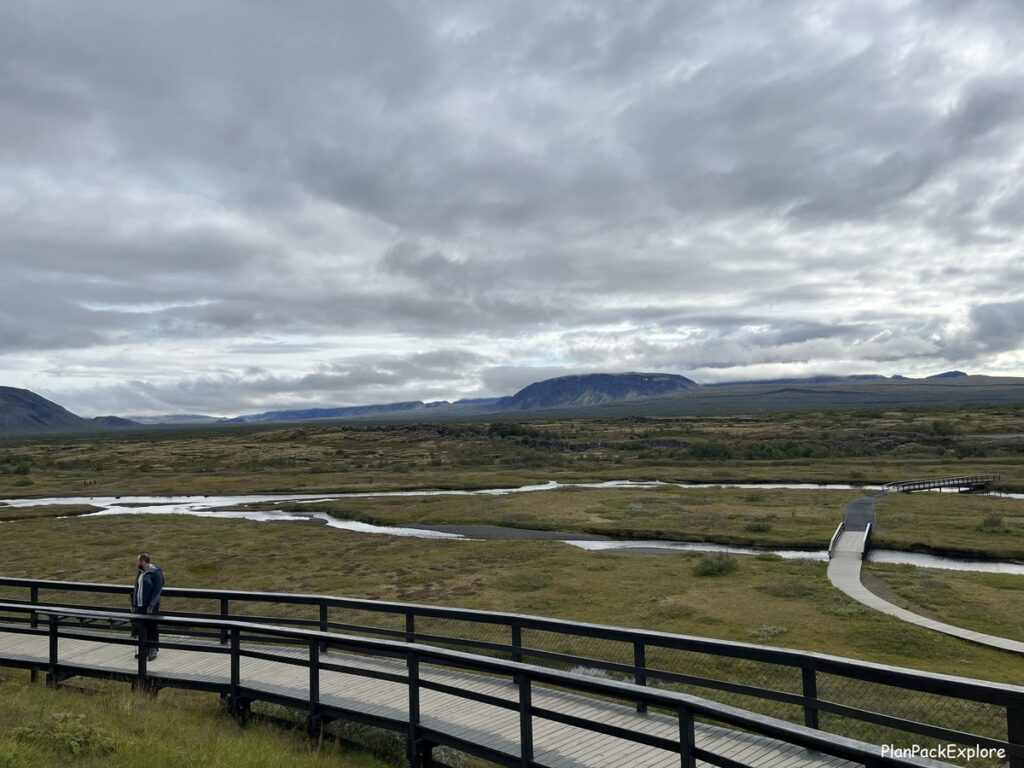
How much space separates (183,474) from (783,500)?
288ft

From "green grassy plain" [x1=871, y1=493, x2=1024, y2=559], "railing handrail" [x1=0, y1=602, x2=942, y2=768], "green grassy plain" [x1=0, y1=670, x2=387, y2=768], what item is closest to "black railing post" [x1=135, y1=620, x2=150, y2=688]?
"railing handrail" [x1=0, y1=602, x2=942, y2=768]

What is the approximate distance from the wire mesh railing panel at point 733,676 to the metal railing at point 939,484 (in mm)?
54656

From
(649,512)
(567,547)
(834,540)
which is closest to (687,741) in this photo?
(567,547)

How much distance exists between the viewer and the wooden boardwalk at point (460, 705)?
9070 mm

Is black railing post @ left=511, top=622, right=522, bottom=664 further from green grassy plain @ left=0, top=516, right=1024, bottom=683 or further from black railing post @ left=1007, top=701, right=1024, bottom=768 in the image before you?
green grassy plain @ left=0, top=516, right=1024, bottom=683

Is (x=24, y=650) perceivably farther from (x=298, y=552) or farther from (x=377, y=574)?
(x=298, y=552)

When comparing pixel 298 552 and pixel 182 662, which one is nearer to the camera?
pixel 182 662

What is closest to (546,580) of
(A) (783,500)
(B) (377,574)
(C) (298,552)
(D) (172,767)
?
(B) (377,574)

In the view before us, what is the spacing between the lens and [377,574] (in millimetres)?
34406

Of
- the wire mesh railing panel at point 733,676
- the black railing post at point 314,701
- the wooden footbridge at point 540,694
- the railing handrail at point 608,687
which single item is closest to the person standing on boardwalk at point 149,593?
the wooden footbridge at point 540,694

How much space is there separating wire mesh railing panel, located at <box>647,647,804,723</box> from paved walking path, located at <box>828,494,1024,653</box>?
684 cm

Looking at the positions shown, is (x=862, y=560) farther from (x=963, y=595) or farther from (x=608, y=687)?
(x=608, y=687)

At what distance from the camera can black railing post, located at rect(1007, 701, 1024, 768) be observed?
23.6ft

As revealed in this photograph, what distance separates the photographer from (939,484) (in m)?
69.4
